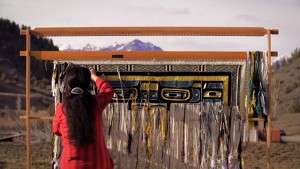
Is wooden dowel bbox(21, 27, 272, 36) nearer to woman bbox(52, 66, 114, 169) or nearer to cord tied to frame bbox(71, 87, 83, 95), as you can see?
woman bbox(52, 66, 114, 169)

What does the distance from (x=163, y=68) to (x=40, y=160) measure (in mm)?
6404

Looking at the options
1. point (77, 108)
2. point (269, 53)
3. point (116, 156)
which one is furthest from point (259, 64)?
point (77, 108)

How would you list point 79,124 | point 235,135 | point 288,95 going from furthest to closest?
point 288,95, point 235,135, point 79,124

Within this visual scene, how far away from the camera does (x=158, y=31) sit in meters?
6.03

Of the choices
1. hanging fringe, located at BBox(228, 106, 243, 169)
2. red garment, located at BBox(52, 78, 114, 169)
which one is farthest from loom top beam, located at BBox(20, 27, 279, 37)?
red garment, located at BBox(52, 78, 114, 169)

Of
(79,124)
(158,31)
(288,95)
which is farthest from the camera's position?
(288,95)

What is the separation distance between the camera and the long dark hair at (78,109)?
467cm

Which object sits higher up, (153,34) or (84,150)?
(153,34)

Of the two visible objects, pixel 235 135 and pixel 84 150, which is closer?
pixel 84 150

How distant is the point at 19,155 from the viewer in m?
12.2

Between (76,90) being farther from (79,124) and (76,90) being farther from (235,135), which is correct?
(235,135)

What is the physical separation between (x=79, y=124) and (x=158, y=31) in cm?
178

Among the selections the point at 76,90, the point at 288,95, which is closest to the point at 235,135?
the point at 76,90

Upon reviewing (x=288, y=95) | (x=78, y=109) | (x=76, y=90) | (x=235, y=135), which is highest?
(x=76, y=90)
